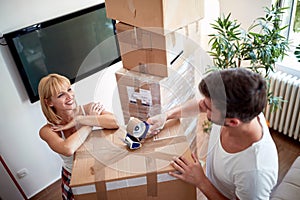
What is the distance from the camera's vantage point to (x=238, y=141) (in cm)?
108

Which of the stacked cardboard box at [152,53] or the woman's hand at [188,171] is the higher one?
the stacked cardboard box at [152,53]

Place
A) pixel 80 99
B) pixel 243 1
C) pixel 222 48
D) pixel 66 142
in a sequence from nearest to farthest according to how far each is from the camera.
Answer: pixel 66 142 < pixel 222 48 < pixel 80 99 < pixel 243 1

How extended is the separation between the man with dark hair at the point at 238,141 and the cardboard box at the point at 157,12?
15.8 inches

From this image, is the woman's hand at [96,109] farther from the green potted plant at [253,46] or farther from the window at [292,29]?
the window at [292,29]

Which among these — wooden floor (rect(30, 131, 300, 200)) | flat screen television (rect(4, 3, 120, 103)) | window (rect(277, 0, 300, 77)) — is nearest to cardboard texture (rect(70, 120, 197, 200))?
flat screen television (rect(4, 3, 120, 103))

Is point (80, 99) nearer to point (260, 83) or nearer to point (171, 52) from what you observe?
point (171, 52)

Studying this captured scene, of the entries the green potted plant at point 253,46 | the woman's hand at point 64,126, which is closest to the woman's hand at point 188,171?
the woman's hand at point 64,126

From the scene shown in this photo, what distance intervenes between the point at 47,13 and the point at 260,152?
159 cm

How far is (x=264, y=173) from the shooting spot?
3.28ft

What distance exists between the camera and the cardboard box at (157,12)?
129cm

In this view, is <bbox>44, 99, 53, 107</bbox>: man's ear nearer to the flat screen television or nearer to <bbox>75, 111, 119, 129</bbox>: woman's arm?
<bbox>75, 111, 119, 129</bbox>: woman's arm

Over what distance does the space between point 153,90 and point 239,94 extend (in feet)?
2.10

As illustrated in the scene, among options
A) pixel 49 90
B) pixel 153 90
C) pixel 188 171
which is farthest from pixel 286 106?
pixel 49 90

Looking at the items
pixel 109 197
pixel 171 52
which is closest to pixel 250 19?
pixel 171 52
